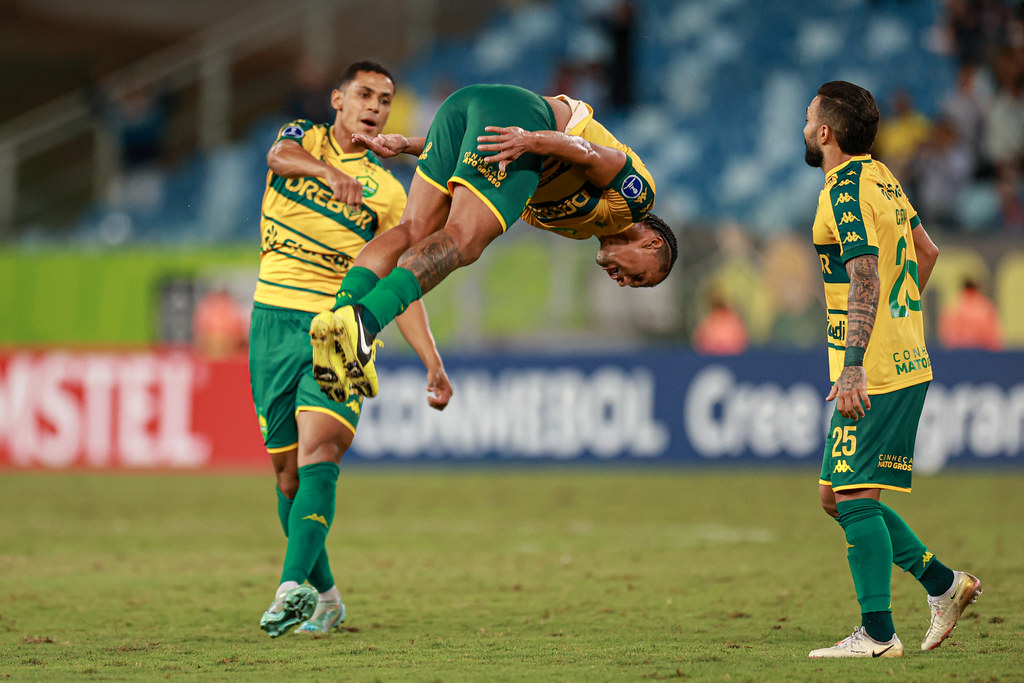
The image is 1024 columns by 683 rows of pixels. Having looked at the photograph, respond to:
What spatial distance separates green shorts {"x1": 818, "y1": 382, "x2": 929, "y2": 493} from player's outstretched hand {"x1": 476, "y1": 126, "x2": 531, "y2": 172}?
176 cm

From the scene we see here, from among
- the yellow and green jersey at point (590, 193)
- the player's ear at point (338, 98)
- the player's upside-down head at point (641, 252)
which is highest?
the player's ear at point (338, 98)

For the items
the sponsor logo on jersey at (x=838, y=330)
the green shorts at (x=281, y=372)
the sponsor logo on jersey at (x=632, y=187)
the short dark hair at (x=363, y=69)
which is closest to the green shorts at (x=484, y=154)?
the sponsor logo on jersey at (x=632, y=187)

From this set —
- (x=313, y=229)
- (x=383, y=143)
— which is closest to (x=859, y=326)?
(x=383, y=143)

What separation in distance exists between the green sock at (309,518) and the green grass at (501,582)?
359mm

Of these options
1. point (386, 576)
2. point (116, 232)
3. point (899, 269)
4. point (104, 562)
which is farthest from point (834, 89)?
point (116, 232)

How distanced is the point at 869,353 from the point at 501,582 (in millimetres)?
3361

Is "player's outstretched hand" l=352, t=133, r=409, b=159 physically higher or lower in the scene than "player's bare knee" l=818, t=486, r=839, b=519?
higher

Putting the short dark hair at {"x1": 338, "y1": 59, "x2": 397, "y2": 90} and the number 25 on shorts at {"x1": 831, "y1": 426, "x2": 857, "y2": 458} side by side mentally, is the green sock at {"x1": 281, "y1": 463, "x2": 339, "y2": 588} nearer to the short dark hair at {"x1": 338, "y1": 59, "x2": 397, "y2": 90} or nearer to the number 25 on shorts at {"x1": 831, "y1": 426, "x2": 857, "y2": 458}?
the short dark hair at {"x1": 338, "y1": 59, "x2": 397, "y2": 90}

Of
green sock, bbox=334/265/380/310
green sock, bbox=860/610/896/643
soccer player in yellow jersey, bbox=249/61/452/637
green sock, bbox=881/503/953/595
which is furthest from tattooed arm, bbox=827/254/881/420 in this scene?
soccer player in yellow jersey, bbox=249/61/452/637

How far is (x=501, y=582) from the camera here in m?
7.97

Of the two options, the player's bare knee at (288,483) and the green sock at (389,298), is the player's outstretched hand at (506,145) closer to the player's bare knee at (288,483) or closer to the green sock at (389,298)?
the green sock at (389,298)

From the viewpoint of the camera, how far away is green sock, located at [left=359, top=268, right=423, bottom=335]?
5176mm

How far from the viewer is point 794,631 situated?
20.0 ft

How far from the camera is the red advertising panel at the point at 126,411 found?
15914mm
